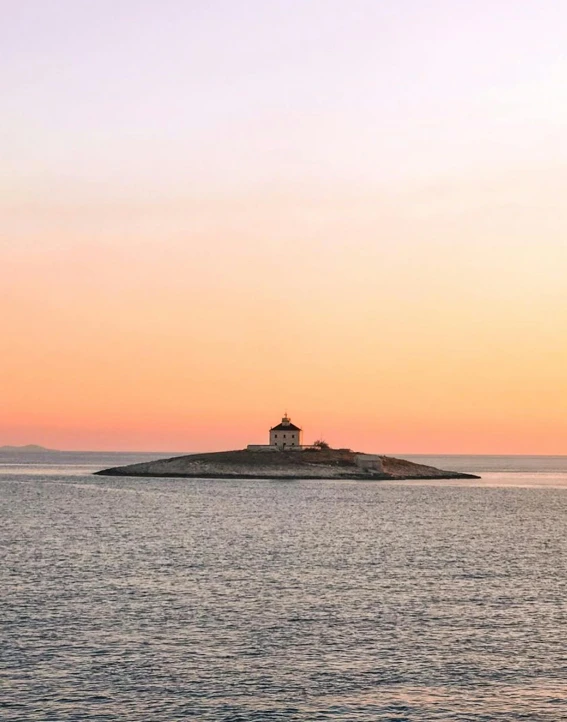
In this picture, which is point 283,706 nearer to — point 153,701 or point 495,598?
point 153,701

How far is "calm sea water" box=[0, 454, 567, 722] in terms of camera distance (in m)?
30.6

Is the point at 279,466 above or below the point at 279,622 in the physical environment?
above

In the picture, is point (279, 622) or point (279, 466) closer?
point (279, 622)

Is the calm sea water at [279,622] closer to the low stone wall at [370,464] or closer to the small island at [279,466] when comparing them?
the small island at [279,466]

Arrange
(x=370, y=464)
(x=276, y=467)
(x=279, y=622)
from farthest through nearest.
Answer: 1. (x=370, y=464)
2. (x=276, y=467)
3. (x=279, y=622)

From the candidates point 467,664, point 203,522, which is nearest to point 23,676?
point 467,664

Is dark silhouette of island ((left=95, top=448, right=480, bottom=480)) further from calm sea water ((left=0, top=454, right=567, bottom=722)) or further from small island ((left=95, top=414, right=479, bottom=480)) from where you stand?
calm sea water ((left=0, top=454, right=567, bottom=722))

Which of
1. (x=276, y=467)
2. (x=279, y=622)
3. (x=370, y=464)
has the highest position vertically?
(x=370, y=464)

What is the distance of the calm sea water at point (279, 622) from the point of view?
30.6 metres

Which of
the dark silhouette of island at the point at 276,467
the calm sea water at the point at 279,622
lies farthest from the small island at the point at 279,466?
the calm sea water at the point at 279,622

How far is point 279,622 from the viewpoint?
42.0 m

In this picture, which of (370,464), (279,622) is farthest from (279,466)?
(279,622)

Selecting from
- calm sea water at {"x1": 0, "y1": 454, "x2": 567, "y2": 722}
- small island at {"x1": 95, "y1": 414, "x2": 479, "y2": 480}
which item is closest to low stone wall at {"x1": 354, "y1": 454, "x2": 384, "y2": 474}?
small island at {"x1": 95, "y1": 414, "x2": 479, "y2": 480}

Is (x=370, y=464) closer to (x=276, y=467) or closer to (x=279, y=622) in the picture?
(x=276, y=467)
